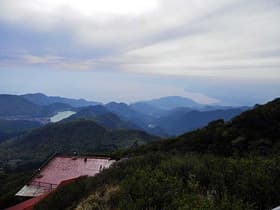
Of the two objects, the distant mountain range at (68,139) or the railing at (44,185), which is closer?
the railing at (44,185)

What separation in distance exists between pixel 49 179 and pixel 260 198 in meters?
15.5

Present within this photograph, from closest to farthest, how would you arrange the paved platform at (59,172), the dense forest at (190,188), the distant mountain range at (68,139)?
the dense forest at (190,188)
the paved platform at (59,172)
the distant mountain range at (68,139)

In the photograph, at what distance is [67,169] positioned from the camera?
2025 cm

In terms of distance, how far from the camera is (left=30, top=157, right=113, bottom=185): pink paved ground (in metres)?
19.1

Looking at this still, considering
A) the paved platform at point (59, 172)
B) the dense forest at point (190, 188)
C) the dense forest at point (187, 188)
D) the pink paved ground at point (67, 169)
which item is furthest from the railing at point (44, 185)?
the dense forest at point (190, 188)

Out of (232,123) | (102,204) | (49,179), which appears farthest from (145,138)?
(102,204)

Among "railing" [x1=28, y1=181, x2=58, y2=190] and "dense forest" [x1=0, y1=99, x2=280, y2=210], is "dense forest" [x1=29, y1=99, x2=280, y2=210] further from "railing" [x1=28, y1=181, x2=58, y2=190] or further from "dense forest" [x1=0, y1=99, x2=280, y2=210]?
"railing" [x1=28, y1=181, x2=58, y2=190]

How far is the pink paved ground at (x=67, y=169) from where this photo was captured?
62.5 ft

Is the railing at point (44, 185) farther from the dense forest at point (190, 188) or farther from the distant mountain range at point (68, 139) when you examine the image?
the distant mountain range at point (68, 139)

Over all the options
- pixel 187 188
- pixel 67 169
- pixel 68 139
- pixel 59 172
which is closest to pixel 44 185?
pixel 59 172

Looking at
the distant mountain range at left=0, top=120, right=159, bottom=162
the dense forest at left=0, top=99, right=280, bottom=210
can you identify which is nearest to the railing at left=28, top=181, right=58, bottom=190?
the dense forest at left=0, top=99, right=280, bottom=210

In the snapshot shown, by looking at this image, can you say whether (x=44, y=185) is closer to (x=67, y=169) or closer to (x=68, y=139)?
(x=67, y=169)

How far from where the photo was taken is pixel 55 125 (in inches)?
6900

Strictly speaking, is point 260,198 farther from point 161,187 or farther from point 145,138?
point 145,138
